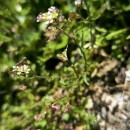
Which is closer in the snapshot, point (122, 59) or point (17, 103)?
point (122, 59)

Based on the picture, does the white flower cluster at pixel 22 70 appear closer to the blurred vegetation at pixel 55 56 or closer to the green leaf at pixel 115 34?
the blurred vegetation at pixel 55 56

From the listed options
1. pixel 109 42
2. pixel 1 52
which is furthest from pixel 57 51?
pixel 1 52

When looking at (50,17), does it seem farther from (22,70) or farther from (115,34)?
(115,34)

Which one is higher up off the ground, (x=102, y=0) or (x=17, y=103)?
(x=102, y=0)

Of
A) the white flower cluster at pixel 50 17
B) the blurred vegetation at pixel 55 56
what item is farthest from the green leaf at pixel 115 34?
the white flower cluster at pixel 50 17

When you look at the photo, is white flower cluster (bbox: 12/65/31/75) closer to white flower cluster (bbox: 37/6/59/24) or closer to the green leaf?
white flower cluster (bbox: 37/6/59/24)

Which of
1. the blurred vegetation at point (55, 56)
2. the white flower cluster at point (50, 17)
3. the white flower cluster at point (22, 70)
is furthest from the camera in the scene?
the blurred vegetation at point (55, 56)

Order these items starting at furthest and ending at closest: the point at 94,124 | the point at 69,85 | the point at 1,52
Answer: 1. the point at 1,52
2. the point at 94,124
3. the point at 69,85

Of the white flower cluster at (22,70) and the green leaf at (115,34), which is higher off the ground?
the green leaf at (115,34)

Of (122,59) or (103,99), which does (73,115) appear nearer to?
(103,99)
